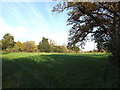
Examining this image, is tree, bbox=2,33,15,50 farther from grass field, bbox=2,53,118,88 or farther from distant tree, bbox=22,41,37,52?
grass field, bbox=2,53,118,88

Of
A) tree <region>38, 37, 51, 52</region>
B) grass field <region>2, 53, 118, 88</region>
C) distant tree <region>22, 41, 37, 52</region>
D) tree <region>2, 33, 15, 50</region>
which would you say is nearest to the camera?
grass field <region>2, 53, 118, 88</region>

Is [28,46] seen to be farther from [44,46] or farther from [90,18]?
[90,18]

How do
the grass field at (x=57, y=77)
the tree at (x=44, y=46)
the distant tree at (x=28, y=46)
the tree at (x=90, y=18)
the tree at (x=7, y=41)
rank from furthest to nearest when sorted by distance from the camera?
the distant tree at (x=28, y=46) → the tree at (x=44, y=46) → the tree at (x=7, y=41) → the tree at (x=90, y=18) → the grass field at (x=57, y=77)

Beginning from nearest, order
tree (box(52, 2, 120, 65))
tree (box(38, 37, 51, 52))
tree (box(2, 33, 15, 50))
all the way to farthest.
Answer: tree (box(52, 2, 120, 65))
tree (box(2, 33, 15, 50))
tree (box(38, 37, 51, 52))

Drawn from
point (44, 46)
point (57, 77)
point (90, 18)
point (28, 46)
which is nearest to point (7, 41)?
point (28, 46)

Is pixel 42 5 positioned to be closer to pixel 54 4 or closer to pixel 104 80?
pixel 54 4

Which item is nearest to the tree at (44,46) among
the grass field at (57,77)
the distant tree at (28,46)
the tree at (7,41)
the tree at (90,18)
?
the distant tree at (28,46)

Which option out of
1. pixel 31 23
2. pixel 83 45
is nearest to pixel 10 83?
pixel 31 23

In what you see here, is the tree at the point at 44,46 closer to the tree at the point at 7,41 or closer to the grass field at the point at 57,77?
the tree at the point at 7,41

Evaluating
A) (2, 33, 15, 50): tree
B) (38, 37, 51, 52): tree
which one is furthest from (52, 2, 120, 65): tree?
(2, 33, 15, 50): tree

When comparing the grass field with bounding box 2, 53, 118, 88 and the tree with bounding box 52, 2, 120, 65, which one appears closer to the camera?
the grass field with bounding box 2, 53, 118, 88

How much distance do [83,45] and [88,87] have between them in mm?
12595

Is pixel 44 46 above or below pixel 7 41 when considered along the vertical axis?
below

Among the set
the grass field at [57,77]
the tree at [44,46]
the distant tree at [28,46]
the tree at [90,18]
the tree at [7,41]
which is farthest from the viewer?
the distant tree at [28,46]
